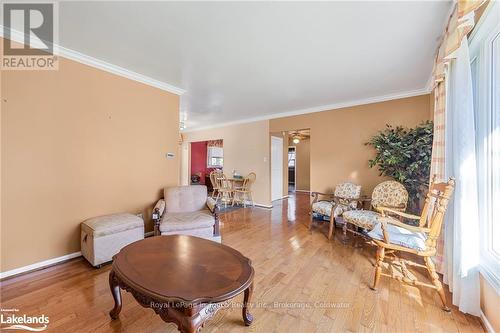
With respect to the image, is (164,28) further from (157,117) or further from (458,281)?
(458,281)

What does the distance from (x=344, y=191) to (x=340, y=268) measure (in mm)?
1674

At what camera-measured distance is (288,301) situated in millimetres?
1765

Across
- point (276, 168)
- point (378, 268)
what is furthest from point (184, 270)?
point (276, 168)

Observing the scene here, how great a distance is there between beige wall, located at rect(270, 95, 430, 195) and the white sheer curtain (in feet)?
6.45

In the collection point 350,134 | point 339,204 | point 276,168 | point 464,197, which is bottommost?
point 339,204

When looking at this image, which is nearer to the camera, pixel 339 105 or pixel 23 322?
pixel 23 322

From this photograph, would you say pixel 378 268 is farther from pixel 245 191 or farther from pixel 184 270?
pixel 245 191

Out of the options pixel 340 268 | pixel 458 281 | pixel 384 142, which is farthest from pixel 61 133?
pixel 384 142

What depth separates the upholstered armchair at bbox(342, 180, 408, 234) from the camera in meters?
2.76

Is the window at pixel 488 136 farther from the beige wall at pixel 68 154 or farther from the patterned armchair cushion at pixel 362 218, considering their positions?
the beige wall at pixel 68 154

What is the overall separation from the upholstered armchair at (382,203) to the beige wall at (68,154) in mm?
3102

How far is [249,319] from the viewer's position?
150 centimetres

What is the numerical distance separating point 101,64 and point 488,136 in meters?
4.15
